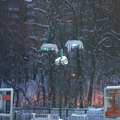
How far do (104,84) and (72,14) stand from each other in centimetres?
1075

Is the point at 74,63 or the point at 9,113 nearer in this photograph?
the point at 9,113

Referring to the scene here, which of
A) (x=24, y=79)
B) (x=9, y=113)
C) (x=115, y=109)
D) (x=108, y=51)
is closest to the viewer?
(x=115, y=109)

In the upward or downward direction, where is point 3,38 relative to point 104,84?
upward

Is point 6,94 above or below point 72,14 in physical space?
below

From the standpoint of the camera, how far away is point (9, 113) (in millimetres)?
15508

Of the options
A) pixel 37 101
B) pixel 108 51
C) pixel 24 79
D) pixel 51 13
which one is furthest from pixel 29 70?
pixel 108 51

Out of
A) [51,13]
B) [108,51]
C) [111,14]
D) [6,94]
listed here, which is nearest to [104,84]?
[108,51]

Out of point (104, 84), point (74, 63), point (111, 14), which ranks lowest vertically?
point (104, 84)

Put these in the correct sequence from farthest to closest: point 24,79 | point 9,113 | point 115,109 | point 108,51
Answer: point 24,79, point 108,51, point 9,113, point 115,109

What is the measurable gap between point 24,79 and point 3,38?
20.8ft

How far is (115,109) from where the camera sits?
13.8 meters

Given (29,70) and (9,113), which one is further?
(29,70)

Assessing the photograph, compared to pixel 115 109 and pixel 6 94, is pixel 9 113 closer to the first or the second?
pixel 6 94

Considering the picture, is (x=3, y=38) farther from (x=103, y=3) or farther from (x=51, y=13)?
(x=103, y=3)
